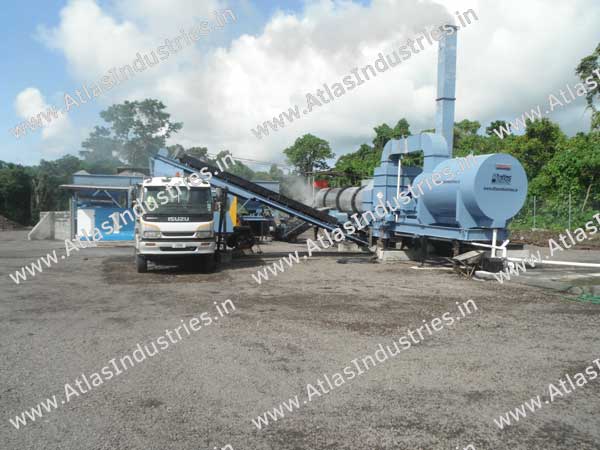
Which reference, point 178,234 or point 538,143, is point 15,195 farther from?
point 538,143

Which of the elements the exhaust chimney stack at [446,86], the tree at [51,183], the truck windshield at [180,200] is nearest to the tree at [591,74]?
the exhaust chimney stack at [446,86]

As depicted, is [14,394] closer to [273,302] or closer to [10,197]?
[273,302]

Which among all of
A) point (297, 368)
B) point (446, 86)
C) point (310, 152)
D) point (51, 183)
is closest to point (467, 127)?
point (310, 152)

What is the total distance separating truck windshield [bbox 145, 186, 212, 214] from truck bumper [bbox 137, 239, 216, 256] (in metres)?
0.89

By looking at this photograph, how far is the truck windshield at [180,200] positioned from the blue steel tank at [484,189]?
649 cm

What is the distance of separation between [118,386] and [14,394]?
97cm

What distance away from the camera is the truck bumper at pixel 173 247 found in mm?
12336

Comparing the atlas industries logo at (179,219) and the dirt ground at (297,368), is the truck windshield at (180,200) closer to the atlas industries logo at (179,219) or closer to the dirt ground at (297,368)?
the atlas industries logo at (179,219)

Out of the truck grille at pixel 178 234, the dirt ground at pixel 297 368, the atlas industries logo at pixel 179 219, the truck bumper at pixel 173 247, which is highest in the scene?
the atlas industries logo at pixel 179 219

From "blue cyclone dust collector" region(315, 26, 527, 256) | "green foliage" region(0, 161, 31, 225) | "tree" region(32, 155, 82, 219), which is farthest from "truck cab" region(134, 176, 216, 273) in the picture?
"green foliage" region(0, 161, 31, 225)

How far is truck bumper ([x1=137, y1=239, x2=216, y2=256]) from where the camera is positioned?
1234cm

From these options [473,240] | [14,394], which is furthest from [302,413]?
[473,240]

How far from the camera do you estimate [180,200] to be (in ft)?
42.8

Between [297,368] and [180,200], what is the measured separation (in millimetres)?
8441
